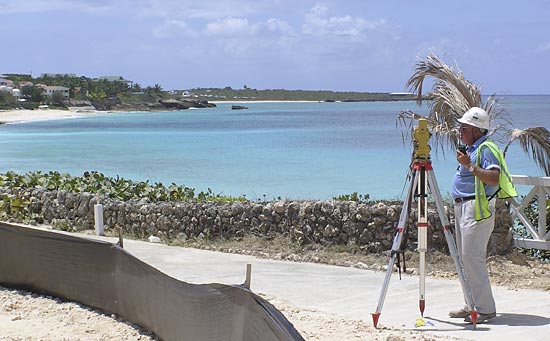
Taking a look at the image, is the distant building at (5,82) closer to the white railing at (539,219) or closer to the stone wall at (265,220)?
the stone wall at (265,220)

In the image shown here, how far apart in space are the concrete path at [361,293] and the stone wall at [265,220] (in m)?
0.84

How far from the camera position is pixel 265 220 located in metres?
12.5

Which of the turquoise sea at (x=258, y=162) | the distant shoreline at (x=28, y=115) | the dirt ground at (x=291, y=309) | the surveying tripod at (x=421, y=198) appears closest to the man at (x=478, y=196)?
the surveying tripod at (x=421, y=198)

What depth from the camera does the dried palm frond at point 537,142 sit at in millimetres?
11398

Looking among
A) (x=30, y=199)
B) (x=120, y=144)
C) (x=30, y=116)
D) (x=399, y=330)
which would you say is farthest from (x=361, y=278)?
(x=30, y=116)

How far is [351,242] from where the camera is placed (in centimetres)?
1165

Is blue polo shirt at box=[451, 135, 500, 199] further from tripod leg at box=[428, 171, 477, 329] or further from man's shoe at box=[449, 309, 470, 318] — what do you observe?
man's shoe at box=[449, 309, 470, 318]

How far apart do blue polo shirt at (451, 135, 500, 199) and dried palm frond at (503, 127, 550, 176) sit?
13.7 feet

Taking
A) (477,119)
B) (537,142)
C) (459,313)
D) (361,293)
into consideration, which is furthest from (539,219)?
(477,119)

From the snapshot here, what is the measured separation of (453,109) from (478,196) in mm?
3919

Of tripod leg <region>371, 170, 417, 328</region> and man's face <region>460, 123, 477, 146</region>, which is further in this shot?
man's face <region>460, 123, 477, 146</region>

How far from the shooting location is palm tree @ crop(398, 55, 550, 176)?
10902mm

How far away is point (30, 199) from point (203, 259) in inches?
232

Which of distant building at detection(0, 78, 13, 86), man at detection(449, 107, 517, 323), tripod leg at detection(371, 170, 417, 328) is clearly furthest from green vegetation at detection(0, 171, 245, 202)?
distant building at detection(0, 78, 13, 86)
